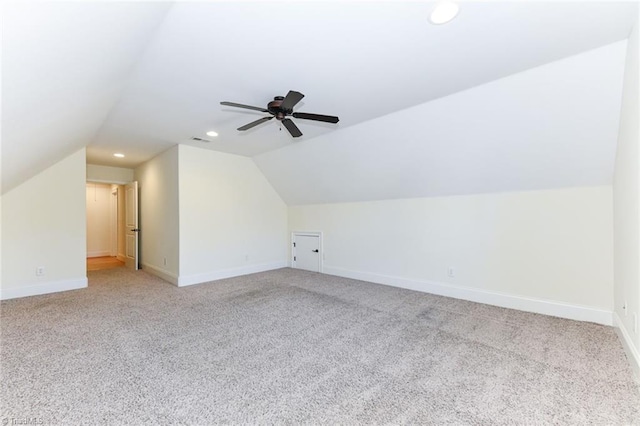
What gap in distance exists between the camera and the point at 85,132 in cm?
352

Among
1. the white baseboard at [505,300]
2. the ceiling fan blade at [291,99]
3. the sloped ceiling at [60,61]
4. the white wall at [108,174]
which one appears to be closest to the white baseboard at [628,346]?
the white baseboard at [505,300]

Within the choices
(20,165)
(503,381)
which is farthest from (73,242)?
(503,381)

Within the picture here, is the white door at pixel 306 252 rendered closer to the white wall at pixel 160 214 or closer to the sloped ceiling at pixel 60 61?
the white wall at pixel 160 214

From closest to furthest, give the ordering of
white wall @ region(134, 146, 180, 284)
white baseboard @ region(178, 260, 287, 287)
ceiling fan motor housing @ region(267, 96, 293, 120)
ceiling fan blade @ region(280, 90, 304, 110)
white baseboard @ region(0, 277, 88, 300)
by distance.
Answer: ceiling fan blade @ region(280, 90, 304, 110) < ceiling fan motor housing @ region(267, 96, 293, 120) < white baseboard @ region(0, 277, 88, 300) < white baseboard @ region(178, 260, 287, 287) < white wall @ region(134, 146, 180, 284)

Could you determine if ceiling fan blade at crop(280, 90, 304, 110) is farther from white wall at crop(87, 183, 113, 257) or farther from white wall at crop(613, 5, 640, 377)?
white wall at crop(87, 183, 113, 257)

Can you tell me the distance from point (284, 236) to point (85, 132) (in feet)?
12.8

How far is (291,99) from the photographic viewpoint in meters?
2.43

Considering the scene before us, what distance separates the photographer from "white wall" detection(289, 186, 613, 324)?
9.57 ft

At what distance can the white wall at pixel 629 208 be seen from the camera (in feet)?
6.37

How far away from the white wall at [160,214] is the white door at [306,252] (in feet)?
7.94

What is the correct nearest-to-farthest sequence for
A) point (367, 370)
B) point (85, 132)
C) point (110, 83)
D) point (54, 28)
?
point (54, 28)
point (367, 370)
point (110, 83)
point (85, 132)

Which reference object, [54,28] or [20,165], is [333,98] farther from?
[20,165]

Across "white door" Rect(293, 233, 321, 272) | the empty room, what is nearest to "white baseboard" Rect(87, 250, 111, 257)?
the empty room

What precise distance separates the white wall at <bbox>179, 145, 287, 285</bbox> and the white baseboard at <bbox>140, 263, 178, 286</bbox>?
247 mm
